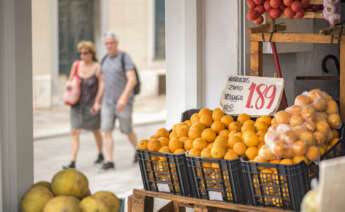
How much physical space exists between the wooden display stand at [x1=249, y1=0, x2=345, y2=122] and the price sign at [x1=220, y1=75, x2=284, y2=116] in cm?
17

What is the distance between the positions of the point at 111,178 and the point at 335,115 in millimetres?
4422

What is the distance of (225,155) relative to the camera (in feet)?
8.00

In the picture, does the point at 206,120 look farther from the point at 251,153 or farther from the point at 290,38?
the point at 290,38

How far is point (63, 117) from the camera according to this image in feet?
40.0

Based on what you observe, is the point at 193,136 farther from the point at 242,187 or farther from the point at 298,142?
the point at 298,142

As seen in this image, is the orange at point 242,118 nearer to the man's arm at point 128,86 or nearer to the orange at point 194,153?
the orange at point 194,153

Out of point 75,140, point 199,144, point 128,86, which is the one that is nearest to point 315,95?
point 199,144

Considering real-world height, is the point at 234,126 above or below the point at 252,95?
below

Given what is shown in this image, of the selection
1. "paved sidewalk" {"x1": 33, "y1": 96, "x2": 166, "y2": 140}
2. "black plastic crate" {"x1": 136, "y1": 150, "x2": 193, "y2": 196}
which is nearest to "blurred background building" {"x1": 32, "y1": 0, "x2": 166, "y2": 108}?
"paved sidewalk" {"x1": 33, "y1": 96, "x2": 166, "y2": 140}

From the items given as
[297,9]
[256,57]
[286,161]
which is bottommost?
[286,161]

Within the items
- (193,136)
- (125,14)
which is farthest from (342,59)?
(125,14)

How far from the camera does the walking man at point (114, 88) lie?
696 centimetres

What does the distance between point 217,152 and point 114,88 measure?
4.80 metres

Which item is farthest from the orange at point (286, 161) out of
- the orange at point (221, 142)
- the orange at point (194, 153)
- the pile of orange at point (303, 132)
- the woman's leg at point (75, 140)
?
the woman's leg at point (75, 140)
